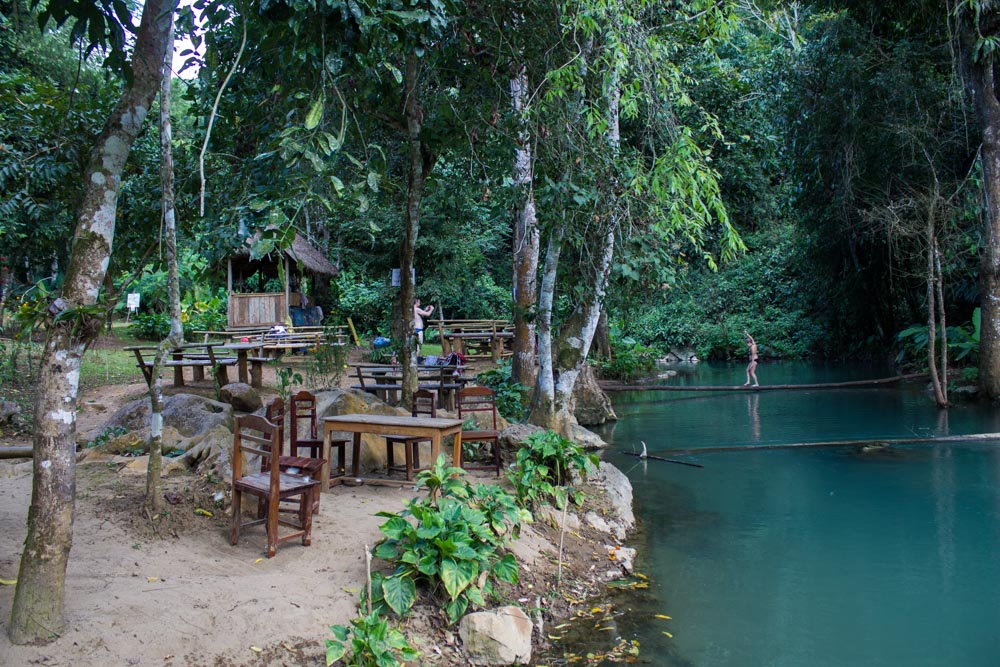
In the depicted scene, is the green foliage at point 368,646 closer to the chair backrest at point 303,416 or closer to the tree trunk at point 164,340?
the tree trunk at point 164,340

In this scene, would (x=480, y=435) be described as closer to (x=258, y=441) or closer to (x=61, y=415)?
(x=258, y=441)

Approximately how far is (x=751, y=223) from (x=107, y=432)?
53.8 feet

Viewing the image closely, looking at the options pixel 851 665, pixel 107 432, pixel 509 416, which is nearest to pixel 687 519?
pixel 851 665

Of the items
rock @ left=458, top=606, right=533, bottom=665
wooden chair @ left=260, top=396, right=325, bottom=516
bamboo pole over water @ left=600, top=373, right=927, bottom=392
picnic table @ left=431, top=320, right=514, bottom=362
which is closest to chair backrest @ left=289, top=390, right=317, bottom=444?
wooden chair @ left=260, top=396, right=325, bottom=516

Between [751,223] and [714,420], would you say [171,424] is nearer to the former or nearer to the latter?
[714,420]

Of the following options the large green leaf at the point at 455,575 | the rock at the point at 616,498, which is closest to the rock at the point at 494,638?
the large green leaf at the point at 455,575

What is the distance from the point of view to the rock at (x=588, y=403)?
13.2 meters

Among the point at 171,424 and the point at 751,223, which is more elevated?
the point at 751,223

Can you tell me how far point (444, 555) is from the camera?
4.62 metres

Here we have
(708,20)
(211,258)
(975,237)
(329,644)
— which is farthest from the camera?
(975,237)

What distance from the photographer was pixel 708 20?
870 cm

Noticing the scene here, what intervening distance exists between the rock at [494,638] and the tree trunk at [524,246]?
4509mm

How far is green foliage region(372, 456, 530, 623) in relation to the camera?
4473 millimetres

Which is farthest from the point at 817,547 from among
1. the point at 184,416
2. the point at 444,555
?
the point at 184,416
